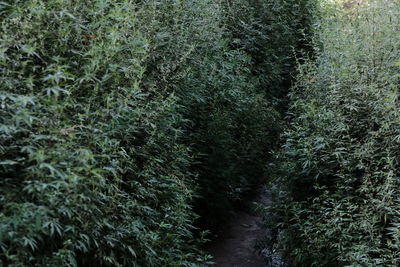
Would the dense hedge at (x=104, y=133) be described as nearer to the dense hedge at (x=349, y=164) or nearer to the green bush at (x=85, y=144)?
the green bush at (x=85, y=144)

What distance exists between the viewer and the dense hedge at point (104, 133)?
262cm

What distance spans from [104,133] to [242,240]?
3.09 metres

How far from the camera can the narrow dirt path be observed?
5.28 m

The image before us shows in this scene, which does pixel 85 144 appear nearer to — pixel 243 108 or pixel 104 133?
pixel 104 133

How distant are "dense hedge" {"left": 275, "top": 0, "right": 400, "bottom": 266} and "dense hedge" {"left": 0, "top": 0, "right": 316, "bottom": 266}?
92 centimetres

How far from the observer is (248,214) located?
6398 mm

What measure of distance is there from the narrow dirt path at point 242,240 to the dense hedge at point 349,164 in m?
0.79

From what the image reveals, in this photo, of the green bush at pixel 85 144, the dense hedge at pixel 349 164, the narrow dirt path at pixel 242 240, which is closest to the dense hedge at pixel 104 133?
the green bush at pixel 85 144

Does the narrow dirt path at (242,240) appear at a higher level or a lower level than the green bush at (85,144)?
lower

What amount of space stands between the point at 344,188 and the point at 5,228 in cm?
262

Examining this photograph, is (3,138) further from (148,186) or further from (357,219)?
(357,219)

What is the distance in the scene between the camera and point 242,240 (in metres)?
5.74

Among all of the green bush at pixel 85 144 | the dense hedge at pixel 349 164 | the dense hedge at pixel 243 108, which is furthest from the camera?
the dense hedge at pixel 243 108

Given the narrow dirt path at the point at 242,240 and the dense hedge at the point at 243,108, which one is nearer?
the narrow dirt path at the point at 242,240
